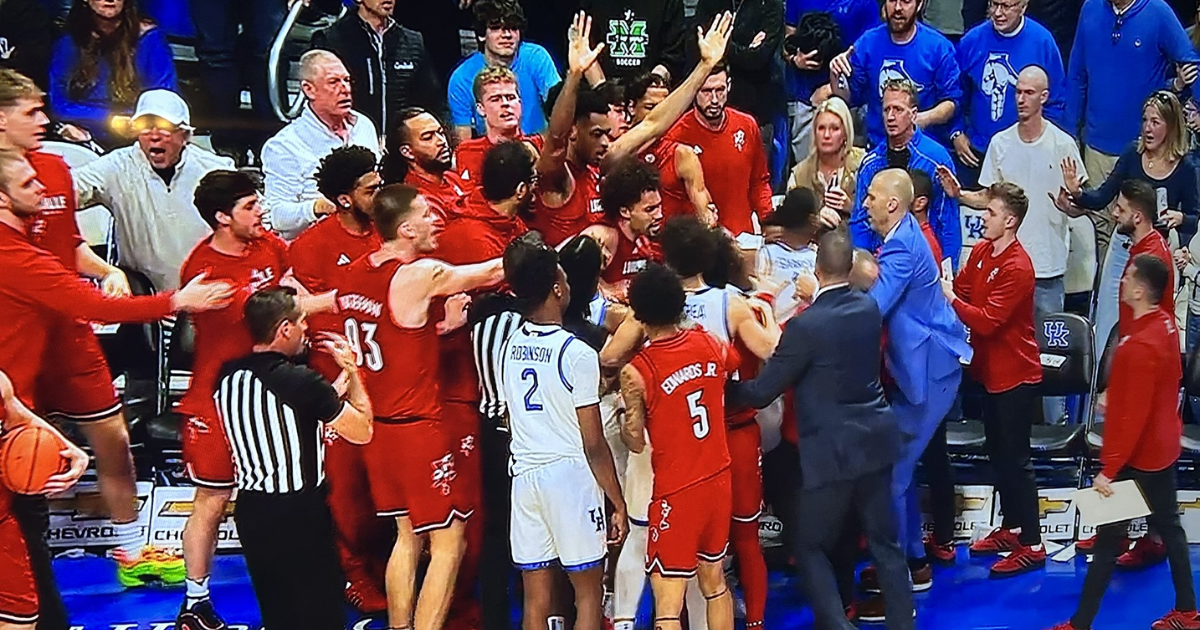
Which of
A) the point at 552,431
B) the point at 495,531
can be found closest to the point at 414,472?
the point at 495,531

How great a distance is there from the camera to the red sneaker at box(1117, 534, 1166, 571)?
4.73m

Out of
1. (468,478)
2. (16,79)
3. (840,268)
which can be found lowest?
(468,478)

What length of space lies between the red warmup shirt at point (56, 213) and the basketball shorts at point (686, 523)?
6.86 feet

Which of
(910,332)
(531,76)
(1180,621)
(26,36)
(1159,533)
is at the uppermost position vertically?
(26,36)

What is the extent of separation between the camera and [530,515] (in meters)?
4.07

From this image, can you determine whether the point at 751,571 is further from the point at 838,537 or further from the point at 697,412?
the point at 697,412

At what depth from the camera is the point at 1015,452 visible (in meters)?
4.73

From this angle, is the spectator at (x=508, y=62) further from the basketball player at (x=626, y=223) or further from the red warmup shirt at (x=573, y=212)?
the basketball player at (x=626, y=223)

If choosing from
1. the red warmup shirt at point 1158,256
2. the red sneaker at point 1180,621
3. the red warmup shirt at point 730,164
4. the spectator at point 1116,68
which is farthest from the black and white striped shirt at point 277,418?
the red sneaker at point 1180,621

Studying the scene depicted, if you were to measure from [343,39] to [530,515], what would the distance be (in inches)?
70.4

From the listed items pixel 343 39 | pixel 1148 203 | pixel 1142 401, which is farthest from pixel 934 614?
pixel 343 39

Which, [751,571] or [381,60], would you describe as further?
[751,571]

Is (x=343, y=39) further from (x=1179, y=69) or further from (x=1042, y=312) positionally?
(x=1179, y=69)

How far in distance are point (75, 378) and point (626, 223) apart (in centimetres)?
192
